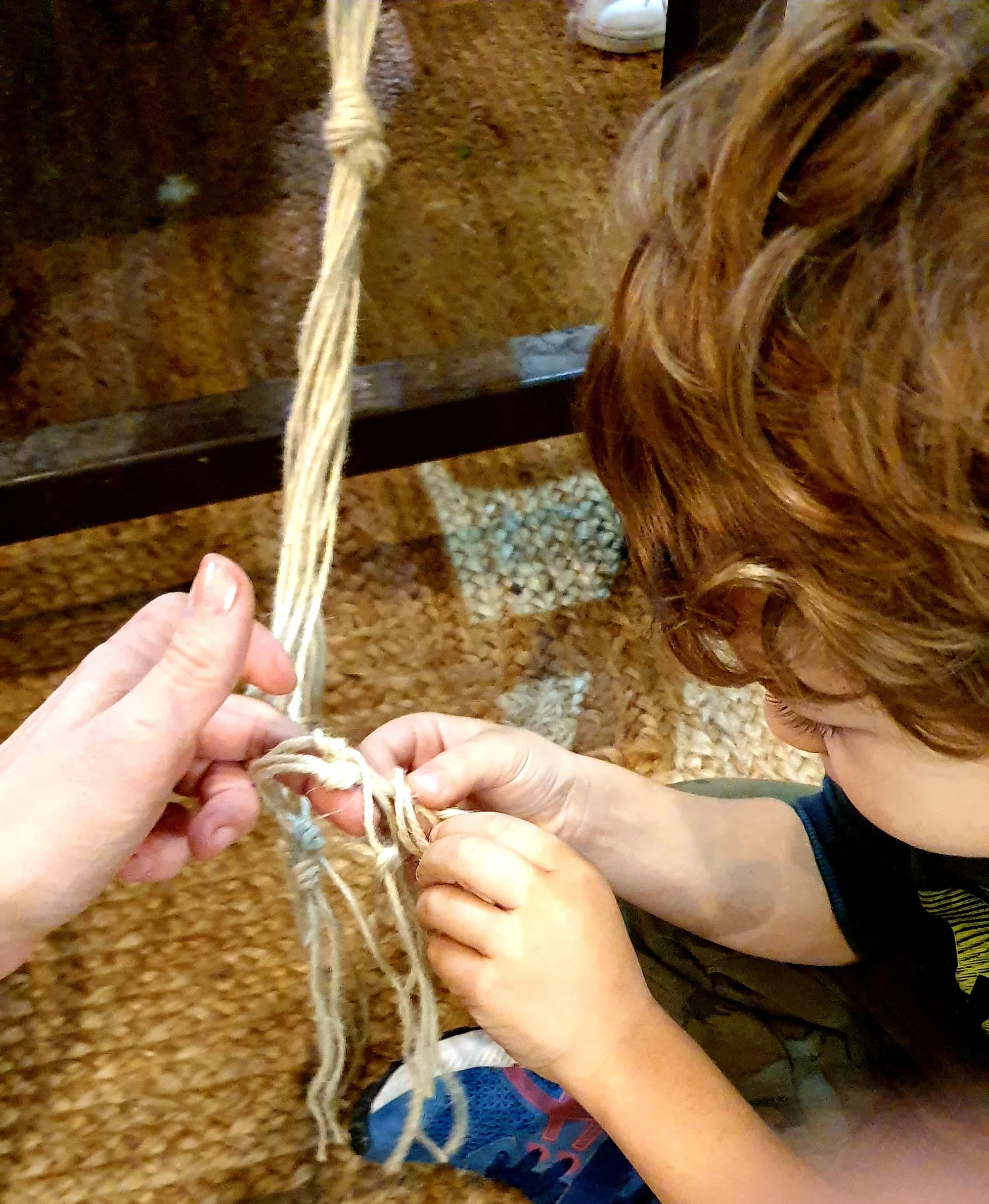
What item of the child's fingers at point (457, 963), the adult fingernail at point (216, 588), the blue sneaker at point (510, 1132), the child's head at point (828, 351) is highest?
the child's head at point (828, 351)

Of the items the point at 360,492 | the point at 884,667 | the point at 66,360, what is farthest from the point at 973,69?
the point at 66,360

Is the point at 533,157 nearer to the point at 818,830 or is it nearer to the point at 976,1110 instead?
the point at 818,830

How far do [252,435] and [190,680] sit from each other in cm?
32

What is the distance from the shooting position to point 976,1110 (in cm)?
56

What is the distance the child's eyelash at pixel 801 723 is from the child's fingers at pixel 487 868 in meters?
0.14

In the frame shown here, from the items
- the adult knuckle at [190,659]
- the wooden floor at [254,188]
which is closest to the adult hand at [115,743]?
the adult knuckle at [190,659]

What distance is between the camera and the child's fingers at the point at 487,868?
456mm

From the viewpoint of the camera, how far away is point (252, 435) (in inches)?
27.3

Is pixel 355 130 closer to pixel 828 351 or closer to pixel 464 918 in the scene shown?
Result: pixel 828 351

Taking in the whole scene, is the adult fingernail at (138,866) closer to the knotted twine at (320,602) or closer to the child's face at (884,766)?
the knotted twine at (320,602)

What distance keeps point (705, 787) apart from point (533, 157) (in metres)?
0.82

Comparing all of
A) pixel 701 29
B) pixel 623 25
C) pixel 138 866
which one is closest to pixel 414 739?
pixel 138 866

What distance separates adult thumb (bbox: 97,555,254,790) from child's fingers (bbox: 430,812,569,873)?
0.40 feet

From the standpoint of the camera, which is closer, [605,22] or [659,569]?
[659,569]
